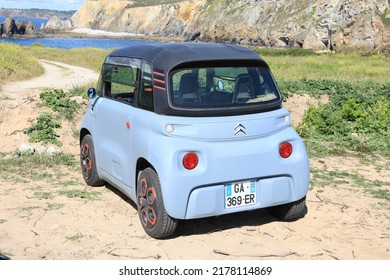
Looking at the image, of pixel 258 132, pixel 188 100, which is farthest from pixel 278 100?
pixel 188 100

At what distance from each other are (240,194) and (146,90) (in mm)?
1476

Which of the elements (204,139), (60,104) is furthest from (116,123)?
(60,104)

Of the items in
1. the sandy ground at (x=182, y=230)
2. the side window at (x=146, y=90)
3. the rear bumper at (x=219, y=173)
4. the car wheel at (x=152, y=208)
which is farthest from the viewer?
the side window at (x=146, y=90)

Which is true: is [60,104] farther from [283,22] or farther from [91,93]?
[283,22]

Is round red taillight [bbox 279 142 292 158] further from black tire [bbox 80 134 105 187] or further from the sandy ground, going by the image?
black tire [bbox 80 134 105 187]

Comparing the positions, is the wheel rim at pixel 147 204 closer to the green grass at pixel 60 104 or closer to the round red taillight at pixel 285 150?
the round red taillight at pixel 285 150

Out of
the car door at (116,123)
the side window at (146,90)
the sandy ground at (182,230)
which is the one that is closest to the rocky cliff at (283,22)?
the sandy ground at (182,230)

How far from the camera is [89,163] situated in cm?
714

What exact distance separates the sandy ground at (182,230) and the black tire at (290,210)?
85 mm

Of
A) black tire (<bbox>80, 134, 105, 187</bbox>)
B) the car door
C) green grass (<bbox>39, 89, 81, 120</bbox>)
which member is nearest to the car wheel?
the car door

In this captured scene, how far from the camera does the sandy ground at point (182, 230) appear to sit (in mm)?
5059

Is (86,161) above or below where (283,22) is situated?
above

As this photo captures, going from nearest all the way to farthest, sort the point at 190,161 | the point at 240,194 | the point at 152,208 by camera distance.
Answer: the point at 190,161
the point at 240,194
the point at 152,208

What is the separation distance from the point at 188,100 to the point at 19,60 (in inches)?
935
